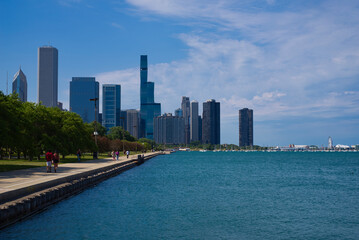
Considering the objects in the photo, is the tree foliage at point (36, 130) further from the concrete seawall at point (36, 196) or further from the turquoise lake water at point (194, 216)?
the turquoise lake water at point (194, 216)

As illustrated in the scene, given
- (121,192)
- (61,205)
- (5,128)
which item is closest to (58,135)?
(5,128)

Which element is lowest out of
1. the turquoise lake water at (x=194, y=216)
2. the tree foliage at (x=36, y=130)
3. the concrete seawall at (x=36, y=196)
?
the turquoise lake water at (x=194, y=216)

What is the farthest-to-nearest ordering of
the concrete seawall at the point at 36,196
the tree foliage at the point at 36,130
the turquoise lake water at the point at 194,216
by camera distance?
the tree foliage at the point at 36,130 → the turquoise lake water at the point at 194,216 → the concrete seawall at the point at 36,196

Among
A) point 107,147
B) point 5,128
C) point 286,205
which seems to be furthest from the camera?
point 107,147

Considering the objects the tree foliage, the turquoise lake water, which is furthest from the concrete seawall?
the tree foliage

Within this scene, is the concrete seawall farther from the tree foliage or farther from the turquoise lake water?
the tree foliage

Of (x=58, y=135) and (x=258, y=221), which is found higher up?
(x=58, y=135)

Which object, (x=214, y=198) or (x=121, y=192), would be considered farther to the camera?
(x=121, y=192)

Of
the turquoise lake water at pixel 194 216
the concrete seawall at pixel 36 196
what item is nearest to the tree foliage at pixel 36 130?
the concrete seawall at pixel 36 196

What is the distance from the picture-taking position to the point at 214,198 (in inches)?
1484

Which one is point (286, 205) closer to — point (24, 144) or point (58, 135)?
point (24, 144)

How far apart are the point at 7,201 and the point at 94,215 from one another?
636 cm

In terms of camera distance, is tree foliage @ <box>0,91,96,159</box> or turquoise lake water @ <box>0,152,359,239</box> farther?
tree foliage @ <box>0,91,96,159</box>

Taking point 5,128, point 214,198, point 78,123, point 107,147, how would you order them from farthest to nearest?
point 107,147 → point 78,123 → point 5,128 → point 214,198
